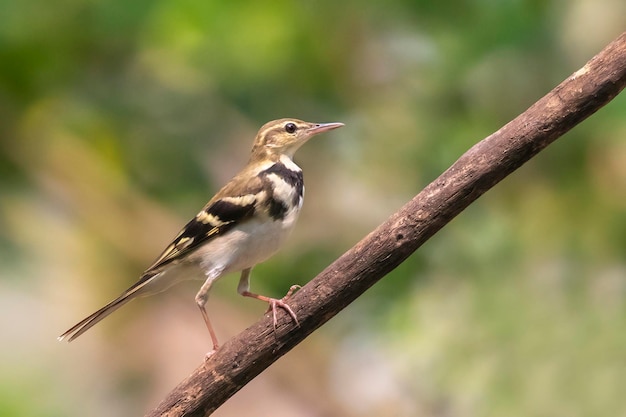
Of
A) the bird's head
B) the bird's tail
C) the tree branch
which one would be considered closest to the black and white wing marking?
the bird's tail

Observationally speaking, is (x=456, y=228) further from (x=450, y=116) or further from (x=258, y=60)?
(x=258, y=60)

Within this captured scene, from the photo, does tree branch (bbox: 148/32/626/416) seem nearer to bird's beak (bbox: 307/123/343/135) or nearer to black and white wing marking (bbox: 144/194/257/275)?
black and white wing marking (bbox: 144/194/257/275)

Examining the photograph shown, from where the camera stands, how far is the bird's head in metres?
4.32

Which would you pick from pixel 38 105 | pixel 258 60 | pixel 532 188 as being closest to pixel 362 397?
pixel 532 188

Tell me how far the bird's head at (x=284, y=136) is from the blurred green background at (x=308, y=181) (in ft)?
4.00

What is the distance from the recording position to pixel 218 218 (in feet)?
12.9

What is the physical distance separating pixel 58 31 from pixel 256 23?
1.33m

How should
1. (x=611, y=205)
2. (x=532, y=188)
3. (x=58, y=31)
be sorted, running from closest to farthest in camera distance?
(x=611, y=205), (x=532, y=188), (x=58, y=31)

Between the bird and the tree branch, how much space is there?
0.54 meters

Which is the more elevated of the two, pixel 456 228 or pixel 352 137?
pixel 352 137

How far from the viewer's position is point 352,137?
19.4 feet

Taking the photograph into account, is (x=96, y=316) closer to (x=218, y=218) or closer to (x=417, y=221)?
(x=218, y=218)

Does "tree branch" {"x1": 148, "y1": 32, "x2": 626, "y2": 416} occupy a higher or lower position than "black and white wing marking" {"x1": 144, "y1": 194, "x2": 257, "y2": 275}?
lower

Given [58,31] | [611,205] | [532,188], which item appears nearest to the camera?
[611,205]
